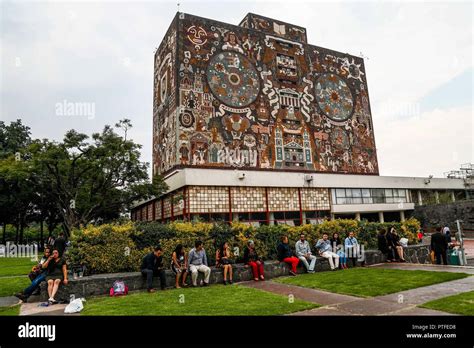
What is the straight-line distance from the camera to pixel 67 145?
21.0 m

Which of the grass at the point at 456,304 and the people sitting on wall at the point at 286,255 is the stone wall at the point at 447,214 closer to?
the people sitting on wall at the point at 286,255

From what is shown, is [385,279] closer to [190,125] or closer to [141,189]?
[141,189]

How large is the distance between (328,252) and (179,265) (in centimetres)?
631

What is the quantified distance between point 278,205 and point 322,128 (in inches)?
573

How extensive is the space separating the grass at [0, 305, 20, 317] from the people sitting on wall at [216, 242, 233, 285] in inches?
232

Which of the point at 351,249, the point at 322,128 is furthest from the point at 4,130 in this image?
the point at 351,249

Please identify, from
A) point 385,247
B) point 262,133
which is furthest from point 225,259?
point 262,133

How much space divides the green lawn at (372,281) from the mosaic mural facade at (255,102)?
2218 cm

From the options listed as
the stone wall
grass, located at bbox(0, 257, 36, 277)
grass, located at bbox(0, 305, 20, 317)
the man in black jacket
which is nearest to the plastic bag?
grass, located at bbox(0, 305, 20, 317)

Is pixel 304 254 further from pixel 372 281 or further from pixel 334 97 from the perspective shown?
pixel 334 97

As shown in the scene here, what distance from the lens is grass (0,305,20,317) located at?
7.91 metres

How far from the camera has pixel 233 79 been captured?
35688mm

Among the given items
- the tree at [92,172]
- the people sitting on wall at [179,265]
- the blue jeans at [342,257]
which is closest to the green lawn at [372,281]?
the blue jeans at [342,257]

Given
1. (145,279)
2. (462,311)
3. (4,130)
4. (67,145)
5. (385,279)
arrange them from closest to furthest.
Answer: (462,311) → (385,279) → (145,279) → (67,145) → (4,130)
